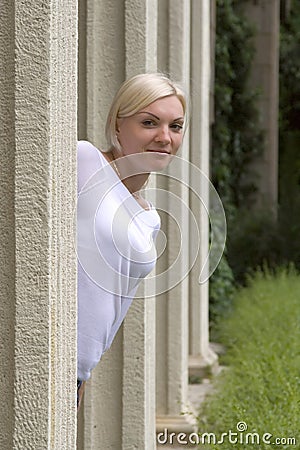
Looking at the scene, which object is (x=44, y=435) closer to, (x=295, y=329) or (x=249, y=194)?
(x=295, y=329)

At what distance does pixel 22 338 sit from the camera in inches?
92.7

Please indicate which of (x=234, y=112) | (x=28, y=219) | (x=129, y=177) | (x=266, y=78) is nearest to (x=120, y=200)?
(x=129, y=177)

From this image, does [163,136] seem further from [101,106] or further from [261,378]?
[261,378]

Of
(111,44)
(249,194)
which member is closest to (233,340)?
(111,44)

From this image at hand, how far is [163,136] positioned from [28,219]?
0.66 meters

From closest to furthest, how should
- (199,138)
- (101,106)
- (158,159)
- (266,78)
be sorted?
(158,159) → (101,106) → (199,138) → (266,78)

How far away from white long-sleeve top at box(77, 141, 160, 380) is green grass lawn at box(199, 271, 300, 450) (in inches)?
73.0

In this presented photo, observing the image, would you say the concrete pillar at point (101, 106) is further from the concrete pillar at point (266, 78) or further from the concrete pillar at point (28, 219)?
the concrete pillar at point (266, 78)

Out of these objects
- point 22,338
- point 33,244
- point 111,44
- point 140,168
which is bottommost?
point 22,338

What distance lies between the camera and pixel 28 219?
2.35 metres

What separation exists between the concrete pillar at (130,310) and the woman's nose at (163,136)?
1473mm

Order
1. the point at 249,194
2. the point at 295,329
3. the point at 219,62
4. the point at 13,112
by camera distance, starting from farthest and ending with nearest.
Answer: the point at 249,194, the point at 219,62, the point at 295,329, the point at 13,112

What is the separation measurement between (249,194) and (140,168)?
45.7 ft

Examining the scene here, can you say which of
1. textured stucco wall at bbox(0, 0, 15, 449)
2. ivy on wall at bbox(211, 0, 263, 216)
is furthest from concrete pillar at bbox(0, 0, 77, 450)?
ivy on wall at bbox(211, 0, 263, 216)
